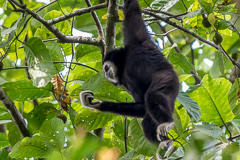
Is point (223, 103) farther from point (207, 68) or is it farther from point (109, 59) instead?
point (207, 68)

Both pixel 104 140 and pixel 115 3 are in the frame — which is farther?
pixel 104 140

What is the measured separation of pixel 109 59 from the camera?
5.19 m

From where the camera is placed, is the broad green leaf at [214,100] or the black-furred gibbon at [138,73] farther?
the broad green leaf at [214,100]

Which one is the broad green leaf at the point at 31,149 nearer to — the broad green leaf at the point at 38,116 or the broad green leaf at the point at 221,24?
the broad green leaf at the point at 38,116

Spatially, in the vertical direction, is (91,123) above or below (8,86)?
below

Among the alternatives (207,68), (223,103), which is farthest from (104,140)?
(207,68)

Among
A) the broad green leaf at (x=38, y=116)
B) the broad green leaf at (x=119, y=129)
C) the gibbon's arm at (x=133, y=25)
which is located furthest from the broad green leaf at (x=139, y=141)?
the broad green leaf at (x=38, y=116)

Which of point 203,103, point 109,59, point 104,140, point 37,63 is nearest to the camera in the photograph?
point 37,63

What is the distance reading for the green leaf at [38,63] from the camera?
4.22 metres

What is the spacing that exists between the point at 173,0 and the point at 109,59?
3.92ft

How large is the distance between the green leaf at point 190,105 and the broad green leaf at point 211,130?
15 cm

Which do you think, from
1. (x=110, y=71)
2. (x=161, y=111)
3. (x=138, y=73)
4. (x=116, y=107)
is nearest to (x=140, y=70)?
(x=138, y=73)

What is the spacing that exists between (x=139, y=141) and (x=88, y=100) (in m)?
0.92

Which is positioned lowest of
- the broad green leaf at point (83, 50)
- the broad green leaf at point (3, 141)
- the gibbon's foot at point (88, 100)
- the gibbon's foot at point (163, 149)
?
the broad green leaf at point (3, 141)
